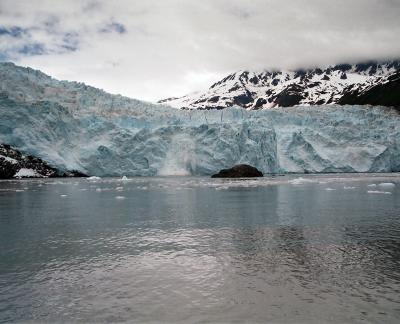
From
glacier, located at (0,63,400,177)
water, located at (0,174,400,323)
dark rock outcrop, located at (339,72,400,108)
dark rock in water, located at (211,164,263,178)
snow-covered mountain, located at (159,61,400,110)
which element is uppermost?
snow-covered mountain, located at (159,61,400,110)

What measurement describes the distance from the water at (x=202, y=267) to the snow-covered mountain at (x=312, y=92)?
4156 inches

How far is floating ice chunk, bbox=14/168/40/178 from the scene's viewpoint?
164 feet

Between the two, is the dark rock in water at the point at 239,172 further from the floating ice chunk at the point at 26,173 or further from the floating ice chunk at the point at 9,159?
the floating ice chunk at the point at 9,159

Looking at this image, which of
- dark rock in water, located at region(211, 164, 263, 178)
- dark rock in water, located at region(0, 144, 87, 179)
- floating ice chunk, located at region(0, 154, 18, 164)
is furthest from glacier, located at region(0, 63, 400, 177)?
dark rock in water, located at region(211, 164, 263, 178)

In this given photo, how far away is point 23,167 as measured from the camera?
4903 cm

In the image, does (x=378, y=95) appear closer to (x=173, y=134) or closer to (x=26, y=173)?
(x=173, y=134)

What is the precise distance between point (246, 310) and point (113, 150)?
46832mm

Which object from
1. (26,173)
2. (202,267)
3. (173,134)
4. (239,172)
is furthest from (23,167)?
(202,267)

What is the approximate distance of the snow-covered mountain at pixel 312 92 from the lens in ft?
399

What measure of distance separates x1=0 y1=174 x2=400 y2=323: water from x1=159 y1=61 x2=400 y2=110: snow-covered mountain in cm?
10557

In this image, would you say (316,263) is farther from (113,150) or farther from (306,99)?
(306,99)

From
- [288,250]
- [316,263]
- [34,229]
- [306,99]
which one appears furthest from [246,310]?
[306,99]

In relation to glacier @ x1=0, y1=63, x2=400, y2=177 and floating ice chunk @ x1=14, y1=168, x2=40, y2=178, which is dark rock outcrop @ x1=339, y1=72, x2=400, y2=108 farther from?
floating ice chunk @ x1=14, y1=168, x2=40, y2=178

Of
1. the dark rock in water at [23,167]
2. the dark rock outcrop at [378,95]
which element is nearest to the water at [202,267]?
the dark rock in water at [23,167]
